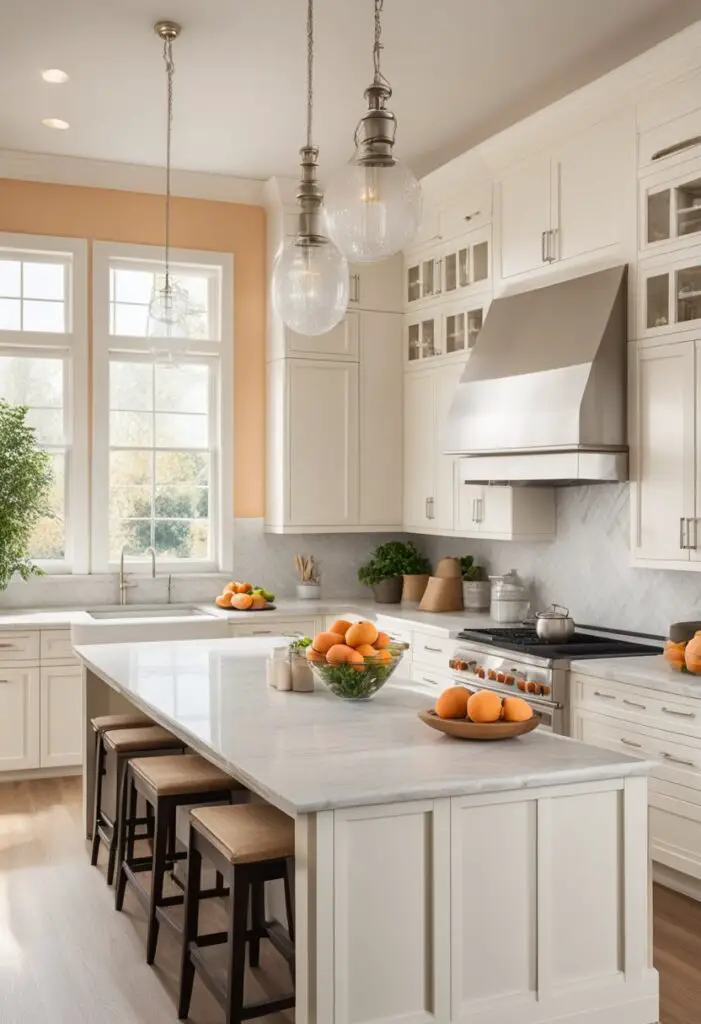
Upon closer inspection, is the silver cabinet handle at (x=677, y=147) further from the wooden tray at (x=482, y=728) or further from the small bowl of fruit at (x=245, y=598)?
the small bowl of fruit at (x=245, y=598)

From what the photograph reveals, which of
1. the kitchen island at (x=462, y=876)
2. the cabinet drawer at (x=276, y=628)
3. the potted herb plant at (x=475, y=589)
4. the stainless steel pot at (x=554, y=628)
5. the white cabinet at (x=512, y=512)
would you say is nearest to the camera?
the kitchen island at (x=462, y=876)

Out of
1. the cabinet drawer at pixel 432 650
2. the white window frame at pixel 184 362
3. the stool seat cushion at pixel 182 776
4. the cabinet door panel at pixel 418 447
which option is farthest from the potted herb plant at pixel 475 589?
the stool seat cushion at pixel 182 776

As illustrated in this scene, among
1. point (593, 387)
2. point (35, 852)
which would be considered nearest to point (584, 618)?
point (593, 387)

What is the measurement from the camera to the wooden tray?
2.99 m

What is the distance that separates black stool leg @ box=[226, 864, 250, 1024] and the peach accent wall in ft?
14.4

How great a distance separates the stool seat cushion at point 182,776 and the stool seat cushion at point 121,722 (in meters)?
0.80

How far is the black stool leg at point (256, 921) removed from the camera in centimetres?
352

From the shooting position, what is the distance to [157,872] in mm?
3670

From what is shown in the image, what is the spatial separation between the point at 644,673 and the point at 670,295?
1.57m

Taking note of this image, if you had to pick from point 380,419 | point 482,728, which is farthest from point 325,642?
point 380,419

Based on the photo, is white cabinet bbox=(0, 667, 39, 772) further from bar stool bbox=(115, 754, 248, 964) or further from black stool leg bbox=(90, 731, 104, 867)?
bar stool bbox=(115, 754, 248, 964)

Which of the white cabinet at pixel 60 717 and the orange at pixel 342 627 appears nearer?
the orange at pixel 342 627

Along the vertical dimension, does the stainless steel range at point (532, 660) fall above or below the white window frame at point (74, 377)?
below

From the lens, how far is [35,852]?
15.9 ft
